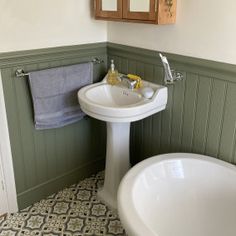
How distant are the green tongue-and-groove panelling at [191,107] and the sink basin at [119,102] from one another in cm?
11

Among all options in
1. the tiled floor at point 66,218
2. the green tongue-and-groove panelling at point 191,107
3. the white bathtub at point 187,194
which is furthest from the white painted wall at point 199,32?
the tiled floor at point 66,218

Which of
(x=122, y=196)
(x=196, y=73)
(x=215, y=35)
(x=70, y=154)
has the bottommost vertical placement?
(x=70, y=154)

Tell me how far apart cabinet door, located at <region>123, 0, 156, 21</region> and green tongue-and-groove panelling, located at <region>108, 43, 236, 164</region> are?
282 millimetres

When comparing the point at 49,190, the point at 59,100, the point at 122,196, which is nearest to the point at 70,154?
the point at 49,190

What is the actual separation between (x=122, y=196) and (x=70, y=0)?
135 centimetres

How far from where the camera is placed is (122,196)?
1.44 m

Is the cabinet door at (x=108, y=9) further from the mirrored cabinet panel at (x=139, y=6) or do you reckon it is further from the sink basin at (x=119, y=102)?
the sink basin at (x=119, y=102)

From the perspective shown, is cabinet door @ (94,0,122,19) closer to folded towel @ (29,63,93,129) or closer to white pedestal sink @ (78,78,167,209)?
folded towel @ (29,63,93,129)

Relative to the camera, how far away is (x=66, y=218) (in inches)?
82.3

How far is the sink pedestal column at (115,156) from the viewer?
2037 millimetres

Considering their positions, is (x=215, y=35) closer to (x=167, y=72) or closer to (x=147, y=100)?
(x=167, y=72)

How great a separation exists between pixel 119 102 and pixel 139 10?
0.63 metres

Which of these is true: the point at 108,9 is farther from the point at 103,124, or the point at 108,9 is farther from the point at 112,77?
the point at 103,124

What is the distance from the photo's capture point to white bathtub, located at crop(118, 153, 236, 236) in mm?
1647
